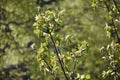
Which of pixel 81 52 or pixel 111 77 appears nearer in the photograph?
pixel 81 52

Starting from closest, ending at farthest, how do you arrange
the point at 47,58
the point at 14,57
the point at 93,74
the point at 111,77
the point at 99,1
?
the point at 47,58 → the point at 111,77 → the point at 99,1 → the point at 14,57 → the point at 93,74

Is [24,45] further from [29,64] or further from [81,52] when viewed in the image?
[81,52]

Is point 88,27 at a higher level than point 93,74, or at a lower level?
higher

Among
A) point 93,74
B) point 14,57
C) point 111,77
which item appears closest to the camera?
point 111,77

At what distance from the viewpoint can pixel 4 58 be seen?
16906mm

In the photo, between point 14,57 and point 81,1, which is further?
point 81,1

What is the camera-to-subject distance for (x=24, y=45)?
20000 millimetres

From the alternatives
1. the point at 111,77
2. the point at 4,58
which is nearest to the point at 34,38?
the point at 4,58

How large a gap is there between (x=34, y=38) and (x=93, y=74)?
171 inches

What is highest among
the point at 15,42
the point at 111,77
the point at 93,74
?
the point at 111,77

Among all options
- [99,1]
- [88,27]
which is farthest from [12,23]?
[99,1]

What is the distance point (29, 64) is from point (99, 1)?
8817mm

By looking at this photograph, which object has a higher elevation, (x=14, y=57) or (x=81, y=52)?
(x=81, y=52)

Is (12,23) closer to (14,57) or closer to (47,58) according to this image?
(14,57)
